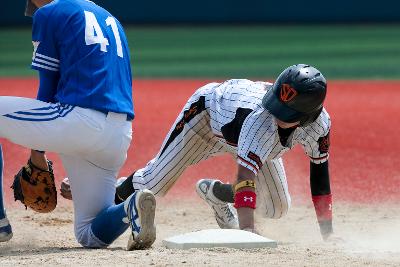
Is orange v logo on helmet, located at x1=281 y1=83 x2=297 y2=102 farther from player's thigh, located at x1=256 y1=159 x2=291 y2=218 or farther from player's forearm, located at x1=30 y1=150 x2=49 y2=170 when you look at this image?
player's forearm, located at x1=30 y1=150 x2=49 y2=170

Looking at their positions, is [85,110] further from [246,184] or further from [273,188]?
[273,188]

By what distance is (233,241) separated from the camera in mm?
4848

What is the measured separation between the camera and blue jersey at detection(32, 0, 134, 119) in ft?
16.2

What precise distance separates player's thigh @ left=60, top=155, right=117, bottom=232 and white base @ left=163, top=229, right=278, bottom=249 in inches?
19.9

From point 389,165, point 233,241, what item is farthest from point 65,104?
point 389,165

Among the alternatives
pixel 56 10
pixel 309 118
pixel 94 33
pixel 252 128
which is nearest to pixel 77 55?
pixel 94 33

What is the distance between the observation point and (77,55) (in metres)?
4.94

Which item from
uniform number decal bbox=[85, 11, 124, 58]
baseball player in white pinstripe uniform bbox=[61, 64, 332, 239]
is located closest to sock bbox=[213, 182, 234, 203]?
baseball player in white pinstripe uniform bbox=[61, 64, 332, 239]

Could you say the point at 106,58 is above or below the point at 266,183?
above

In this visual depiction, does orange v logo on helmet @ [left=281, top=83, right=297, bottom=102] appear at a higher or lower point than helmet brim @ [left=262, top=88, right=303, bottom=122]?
higher

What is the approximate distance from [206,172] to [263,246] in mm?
3743

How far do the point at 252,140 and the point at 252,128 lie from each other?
0.27 ft

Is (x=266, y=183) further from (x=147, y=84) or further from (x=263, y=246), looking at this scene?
(x=147, y=84)

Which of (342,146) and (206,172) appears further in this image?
(342,146)
